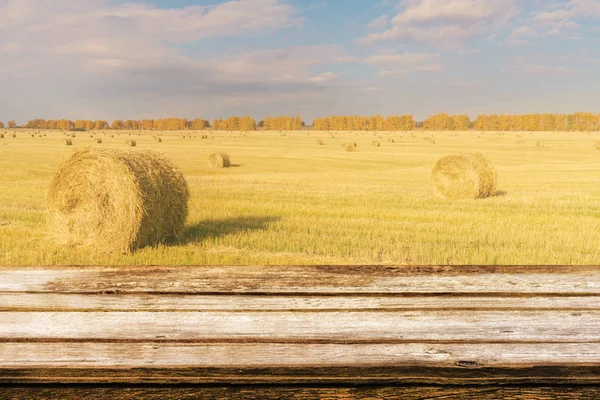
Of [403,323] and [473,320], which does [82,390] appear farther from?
[473,320]

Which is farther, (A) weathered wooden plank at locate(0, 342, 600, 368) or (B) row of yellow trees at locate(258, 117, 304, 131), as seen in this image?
(B) row of yellow trees at locate(258, 117, 304, 131)

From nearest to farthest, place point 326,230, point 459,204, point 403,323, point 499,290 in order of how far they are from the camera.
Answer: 1. point 403,323
2. point 499,290
3. point 326,230
4. point 459,204

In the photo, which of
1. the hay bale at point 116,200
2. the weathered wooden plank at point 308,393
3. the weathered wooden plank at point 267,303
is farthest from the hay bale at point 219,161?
the weathered wooden plank at point 308,393

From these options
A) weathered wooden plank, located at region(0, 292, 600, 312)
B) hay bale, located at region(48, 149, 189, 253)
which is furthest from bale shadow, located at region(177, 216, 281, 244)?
weathered wooden plank, located at region(0, 292, 600, 312)

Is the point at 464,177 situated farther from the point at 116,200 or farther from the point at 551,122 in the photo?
the point at 551,122

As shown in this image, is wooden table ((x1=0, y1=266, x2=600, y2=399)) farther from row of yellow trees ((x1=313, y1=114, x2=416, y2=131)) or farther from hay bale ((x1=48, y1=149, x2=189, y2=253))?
row of yellow trees ((x1=313, y1=114, x2=416, y2=131))

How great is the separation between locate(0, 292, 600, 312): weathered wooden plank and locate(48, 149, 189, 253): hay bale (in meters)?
6.77

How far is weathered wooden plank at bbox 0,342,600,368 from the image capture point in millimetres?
1824

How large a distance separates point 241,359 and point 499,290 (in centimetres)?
111

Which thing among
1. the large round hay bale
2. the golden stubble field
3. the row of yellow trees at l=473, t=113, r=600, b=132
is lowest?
the golden stubble field

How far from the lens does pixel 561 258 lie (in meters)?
8.32

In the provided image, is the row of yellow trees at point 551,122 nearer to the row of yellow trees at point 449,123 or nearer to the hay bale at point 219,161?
the row of yellow trees at point 449,123

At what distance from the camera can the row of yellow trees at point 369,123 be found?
144 metres

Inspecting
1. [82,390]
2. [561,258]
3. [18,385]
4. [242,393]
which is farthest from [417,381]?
[561,258]
